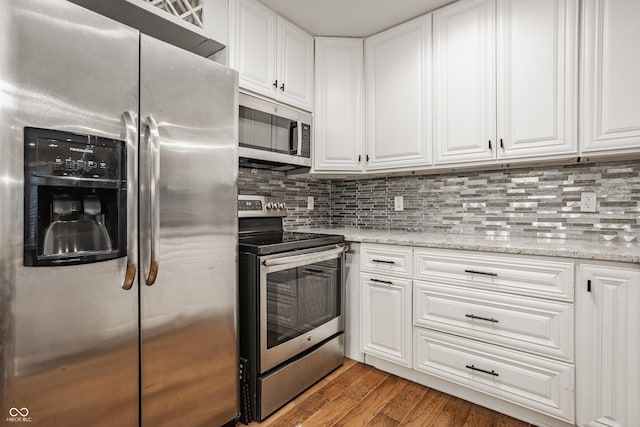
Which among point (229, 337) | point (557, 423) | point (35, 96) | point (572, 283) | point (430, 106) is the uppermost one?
point (430, 106)

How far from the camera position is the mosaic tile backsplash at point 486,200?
6.18 feet

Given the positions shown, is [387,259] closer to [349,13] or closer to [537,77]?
[537,77]

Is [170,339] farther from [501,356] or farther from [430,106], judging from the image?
[430,106]

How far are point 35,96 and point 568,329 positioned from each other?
7.39ft

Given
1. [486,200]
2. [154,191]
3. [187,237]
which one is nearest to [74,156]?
[154,191]

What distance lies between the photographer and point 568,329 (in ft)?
5.04

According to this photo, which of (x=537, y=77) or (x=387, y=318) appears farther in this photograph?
(x=387, y=318)

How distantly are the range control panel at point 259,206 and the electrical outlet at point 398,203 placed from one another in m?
0.93

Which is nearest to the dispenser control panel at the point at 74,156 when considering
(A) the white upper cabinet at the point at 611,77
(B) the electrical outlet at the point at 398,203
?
(B) the electrical outlet at the point at 398,203

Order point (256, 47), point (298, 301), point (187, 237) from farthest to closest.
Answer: point (256, 47), point (298, 301), point (187, 237)

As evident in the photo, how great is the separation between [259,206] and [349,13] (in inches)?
56.9

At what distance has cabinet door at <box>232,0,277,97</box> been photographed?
1979mm

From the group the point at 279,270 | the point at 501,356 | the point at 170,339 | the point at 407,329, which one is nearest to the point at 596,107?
the point at 501,356

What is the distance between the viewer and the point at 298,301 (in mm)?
1904
